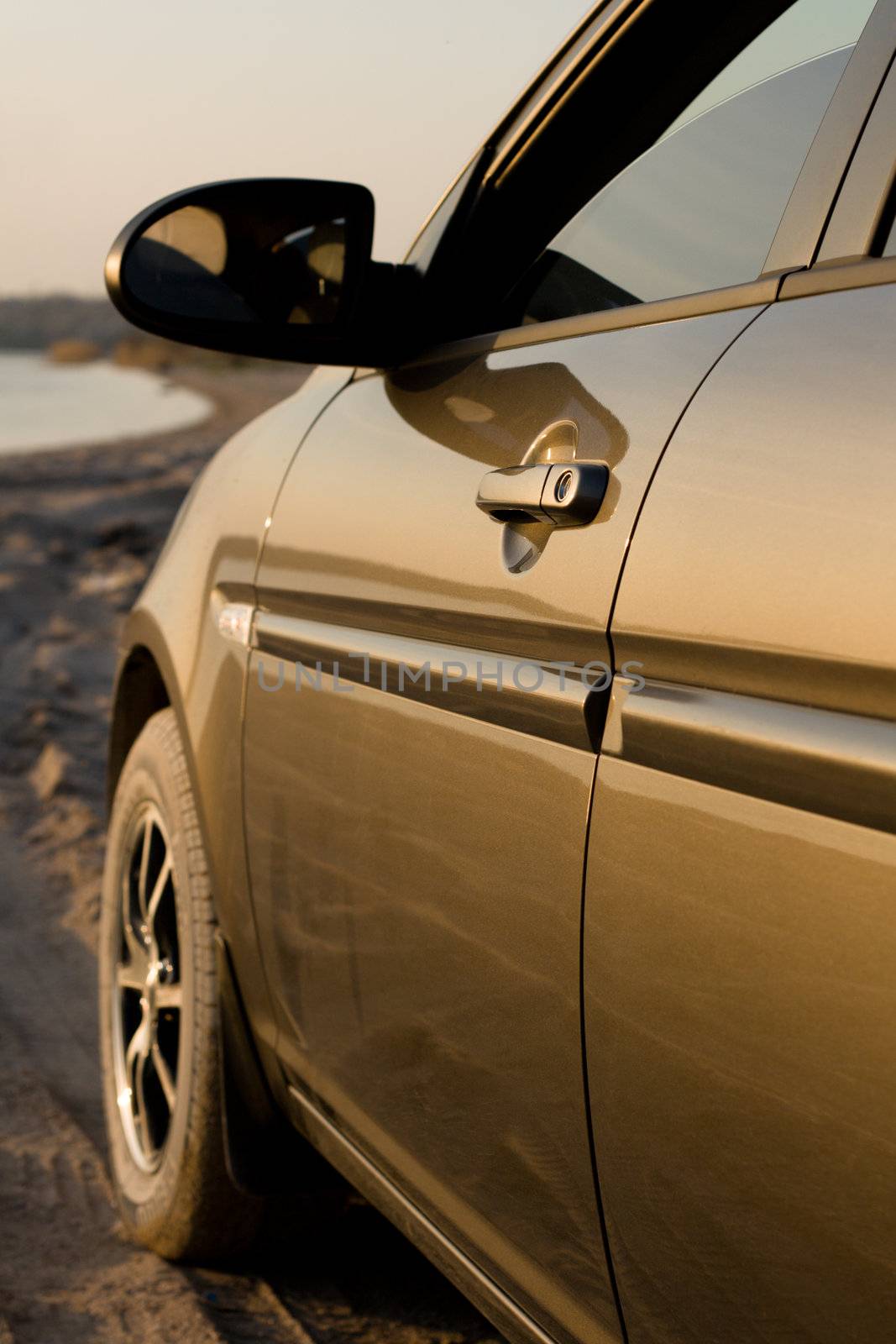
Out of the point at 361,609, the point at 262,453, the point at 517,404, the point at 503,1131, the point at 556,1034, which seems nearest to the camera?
the point at 556,1034

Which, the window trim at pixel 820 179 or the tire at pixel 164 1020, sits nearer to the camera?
the window trim at pixel 820 179

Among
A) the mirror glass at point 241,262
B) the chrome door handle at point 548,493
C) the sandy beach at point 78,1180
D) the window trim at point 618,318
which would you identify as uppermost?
the mirror glass at point 241,262

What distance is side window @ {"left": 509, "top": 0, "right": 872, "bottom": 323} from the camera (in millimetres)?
1416

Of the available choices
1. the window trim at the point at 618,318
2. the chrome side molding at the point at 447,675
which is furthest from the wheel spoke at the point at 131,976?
the window trim at the point at 618,318

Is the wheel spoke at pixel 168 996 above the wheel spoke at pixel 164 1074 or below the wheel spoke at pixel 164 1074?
above

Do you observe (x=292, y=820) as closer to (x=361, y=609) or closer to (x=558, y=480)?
(x=361, y=609)

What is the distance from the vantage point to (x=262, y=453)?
2.31m

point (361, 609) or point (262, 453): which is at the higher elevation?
point (262, 453)

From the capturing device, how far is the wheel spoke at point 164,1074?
8.25 feet

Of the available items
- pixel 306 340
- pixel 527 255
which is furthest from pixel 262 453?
pixel 527 255

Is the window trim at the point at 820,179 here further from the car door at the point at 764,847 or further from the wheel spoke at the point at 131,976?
the wheel spoke at the point at 131,976

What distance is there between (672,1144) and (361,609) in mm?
823

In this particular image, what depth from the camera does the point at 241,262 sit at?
212 cm

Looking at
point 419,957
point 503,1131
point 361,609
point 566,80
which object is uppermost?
point 566,80
